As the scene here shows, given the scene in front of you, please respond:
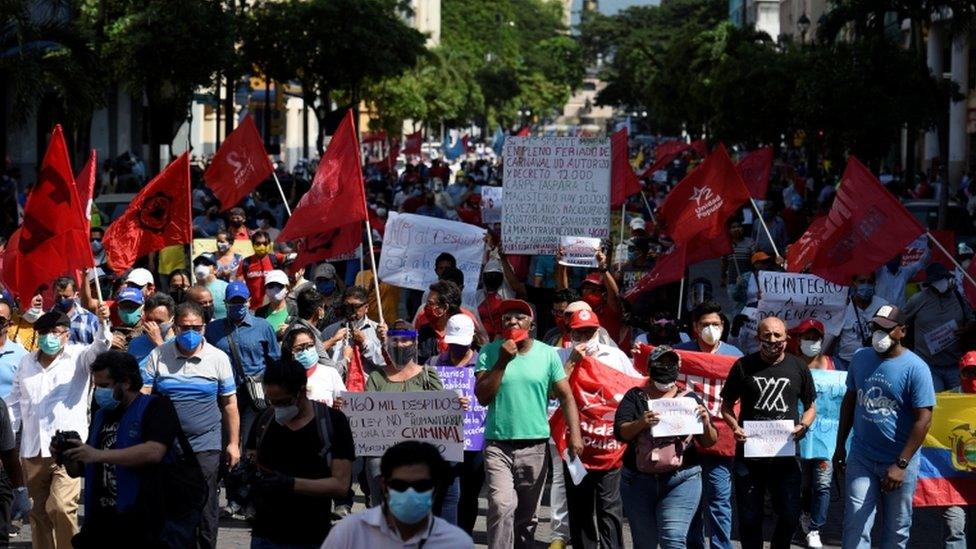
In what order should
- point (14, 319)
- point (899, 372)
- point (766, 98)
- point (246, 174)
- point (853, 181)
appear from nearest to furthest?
point (899, 372)
point (14, 319)
point (853, 181)
point (246, 174)
point (766, 98)

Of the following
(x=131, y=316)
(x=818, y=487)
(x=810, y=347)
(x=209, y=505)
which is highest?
(x=131, y=316)

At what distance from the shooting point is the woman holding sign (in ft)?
29.1

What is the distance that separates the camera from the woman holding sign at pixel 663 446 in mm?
8867

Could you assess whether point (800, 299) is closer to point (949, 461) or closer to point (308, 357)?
point (949, 461)

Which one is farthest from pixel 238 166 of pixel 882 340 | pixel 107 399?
pixel 107 399

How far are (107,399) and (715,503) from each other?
3.27 meters

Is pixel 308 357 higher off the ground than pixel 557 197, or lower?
lower

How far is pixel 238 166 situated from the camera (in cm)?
1794

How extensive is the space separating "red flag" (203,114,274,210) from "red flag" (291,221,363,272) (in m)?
2.75

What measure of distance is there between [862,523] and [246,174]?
9.89 m

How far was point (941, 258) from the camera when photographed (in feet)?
52.0

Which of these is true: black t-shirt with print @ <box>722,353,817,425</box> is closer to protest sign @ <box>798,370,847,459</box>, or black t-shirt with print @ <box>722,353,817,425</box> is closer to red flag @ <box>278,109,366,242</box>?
protest sign @ <box>798,370,847,459</box>

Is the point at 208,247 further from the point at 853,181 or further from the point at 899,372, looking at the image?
the point at 899,372

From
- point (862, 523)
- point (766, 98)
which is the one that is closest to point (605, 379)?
point (862, 523)
